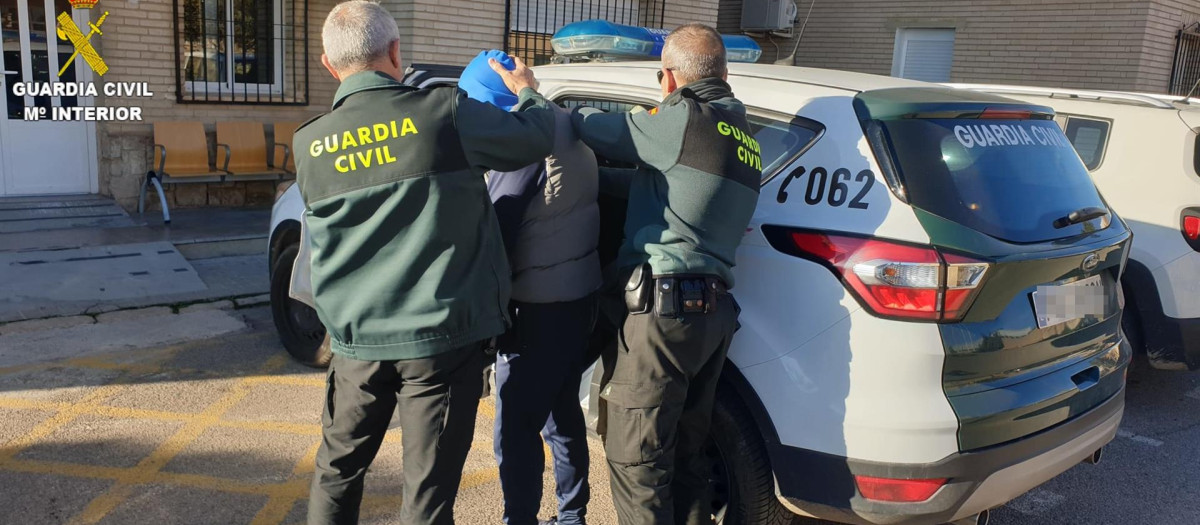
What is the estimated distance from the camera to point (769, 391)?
2807 mm

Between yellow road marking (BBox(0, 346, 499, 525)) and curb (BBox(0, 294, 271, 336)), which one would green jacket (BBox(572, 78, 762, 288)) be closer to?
yellow road marking (BBox(0, 346, 499, 525))

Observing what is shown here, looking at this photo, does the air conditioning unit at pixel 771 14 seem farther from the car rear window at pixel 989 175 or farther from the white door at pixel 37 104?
the car rear window at pixel 989 175

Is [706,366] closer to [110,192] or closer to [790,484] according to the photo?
[790,484]

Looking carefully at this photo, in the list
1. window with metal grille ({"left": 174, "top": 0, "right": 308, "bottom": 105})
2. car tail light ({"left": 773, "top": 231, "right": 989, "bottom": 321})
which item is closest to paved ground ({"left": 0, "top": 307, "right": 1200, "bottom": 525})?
car tail light ({"left": 773, "top": 231, "right": 989, "bottom": 321})

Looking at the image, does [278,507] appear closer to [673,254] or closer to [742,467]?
[742,467]

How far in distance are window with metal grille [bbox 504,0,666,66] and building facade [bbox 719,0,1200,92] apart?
5.80ft

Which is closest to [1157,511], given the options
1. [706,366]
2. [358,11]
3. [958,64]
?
[706,366]

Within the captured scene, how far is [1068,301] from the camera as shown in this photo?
9.62 ft

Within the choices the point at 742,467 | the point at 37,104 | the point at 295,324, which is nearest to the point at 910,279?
the point at 742,467

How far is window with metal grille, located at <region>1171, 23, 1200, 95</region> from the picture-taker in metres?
12.1

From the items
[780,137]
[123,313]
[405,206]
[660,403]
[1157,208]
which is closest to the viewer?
[405,206]

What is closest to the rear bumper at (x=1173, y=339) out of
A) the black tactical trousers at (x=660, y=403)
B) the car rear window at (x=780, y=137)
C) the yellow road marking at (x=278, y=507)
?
the car rear window at (x=780, y=137)

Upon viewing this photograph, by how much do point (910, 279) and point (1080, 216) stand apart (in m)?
0.85

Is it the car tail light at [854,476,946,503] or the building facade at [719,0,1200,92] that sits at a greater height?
the building facade at [719,0,1200,92]
